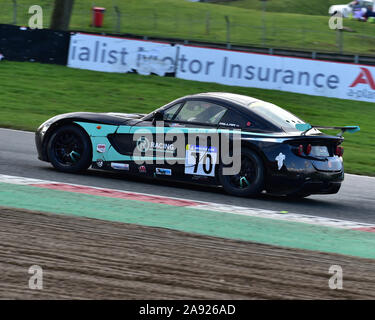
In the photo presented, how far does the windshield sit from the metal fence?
79.8 feet

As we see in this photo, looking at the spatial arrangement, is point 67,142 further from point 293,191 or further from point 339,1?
point 339,1

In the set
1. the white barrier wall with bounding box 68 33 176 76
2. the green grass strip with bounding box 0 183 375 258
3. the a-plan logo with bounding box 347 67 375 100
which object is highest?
the white barrier wall with bounding box 68 33 176 76

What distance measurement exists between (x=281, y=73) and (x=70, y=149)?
41.0 ft

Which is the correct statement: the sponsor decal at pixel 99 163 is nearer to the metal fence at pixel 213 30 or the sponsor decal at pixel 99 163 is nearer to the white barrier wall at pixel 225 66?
the white barrier wall at pixel 225 66

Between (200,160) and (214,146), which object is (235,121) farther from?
(200,160)

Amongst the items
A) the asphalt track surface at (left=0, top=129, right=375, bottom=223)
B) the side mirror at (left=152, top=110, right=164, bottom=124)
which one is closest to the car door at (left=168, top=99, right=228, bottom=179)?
the side mirror at (left=152, top=110, right=164, bottom=124)

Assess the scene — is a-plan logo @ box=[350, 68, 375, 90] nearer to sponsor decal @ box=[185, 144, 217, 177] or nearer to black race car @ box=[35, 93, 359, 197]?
black race car @ box=[35, 93, 359, 197]

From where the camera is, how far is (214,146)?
9.16 m

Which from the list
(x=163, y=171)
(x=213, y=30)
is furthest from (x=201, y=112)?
(x=213, y=30)

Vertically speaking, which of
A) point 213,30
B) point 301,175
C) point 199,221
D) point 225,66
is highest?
point 213,30

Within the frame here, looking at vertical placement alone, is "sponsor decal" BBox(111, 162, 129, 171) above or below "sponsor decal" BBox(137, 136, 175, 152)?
below

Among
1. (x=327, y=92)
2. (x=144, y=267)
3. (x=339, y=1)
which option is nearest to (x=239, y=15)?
(x=339, y=1)

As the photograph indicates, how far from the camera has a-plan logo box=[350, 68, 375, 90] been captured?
2034 centimetres

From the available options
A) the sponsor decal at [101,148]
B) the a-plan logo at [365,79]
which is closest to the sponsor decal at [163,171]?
the sponsor decal at [101,148]
